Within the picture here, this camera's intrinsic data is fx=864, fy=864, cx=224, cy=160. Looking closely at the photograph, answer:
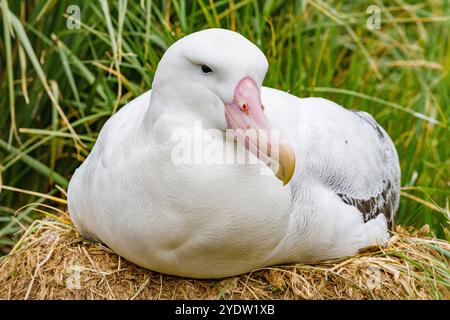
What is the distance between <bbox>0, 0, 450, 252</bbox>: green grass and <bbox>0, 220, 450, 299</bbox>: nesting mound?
22.9 inches

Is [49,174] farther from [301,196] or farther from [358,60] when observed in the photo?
[358,60]

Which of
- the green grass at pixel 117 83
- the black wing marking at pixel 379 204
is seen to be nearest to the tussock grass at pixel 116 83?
the green grass at pixel 117 83

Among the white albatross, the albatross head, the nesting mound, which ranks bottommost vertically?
the nesting mound

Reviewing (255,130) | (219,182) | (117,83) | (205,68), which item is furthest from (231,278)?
(117,83)

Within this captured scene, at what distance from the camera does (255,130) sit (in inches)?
109

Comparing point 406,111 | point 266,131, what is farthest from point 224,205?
point 406,111

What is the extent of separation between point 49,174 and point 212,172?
67.8 inches

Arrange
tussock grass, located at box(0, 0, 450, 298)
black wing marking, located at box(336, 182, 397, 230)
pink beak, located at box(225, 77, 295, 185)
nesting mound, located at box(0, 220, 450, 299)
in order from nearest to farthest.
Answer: pink beak, located at box(225, 77, 295, 185) < nesting mound, located at box(0, 220, 450, 299) < black wing marking, located at box(336, 182, 397, 230) < tussock grass, located at box(0, 0, 450, 298)

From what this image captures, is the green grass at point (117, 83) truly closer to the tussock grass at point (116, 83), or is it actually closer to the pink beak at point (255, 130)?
the tussock grass at point (116, 83)

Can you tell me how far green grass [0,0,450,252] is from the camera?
4305mm

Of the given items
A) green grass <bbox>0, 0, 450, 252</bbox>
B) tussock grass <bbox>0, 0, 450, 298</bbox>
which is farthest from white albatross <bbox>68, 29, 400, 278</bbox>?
green grass <bbox>0, 0, 450, 252</bbox>

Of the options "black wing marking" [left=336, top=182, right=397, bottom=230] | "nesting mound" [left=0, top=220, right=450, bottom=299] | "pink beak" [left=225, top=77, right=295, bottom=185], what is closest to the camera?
"pink beak" [left=225, top=77, right=295, bottom=185]

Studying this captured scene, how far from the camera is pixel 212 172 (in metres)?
2.87

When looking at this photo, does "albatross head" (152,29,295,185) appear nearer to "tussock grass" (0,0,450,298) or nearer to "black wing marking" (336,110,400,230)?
"black wing marking" (336,110,400,230)
